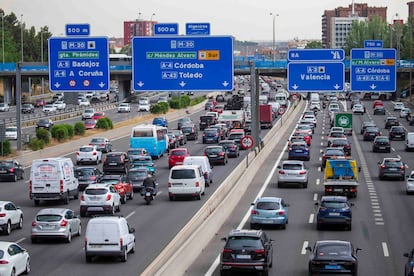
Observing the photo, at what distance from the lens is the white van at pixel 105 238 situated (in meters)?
29.9

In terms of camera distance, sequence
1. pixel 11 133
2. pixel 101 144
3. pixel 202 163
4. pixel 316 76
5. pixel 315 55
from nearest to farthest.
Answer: pixel 316 76 → pixel 315 55 → pixel 202 163 → pixel 101 144 → pixel 11 133

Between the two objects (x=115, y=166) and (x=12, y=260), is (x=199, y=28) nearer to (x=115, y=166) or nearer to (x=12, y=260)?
(x=115, y=166)

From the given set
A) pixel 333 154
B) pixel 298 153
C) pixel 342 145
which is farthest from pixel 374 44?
pixel 342 145

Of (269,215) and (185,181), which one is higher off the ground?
(185,181)

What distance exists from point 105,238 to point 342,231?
11.5m

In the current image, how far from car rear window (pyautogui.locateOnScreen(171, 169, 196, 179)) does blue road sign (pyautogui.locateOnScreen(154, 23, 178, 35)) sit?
10602 mm

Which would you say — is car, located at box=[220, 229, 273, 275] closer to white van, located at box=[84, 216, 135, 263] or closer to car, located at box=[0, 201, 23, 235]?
white van, located at box=[84, 216, 135, 263]

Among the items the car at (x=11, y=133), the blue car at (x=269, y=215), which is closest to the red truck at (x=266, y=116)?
the car at (x=11, y=133)

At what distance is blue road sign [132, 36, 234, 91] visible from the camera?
41812 millimetres

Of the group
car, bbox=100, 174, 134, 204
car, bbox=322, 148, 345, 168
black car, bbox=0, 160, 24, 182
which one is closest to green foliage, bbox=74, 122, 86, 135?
black car, bbox=0, 160, 24, 182

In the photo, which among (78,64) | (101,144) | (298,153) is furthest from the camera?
(101,144)

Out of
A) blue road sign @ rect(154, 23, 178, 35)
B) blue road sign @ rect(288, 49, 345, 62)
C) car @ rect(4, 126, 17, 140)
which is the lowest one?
car @ rect(4, 126, 17, 140)

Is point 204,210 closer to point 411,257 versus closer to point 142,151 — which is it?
point 411,257

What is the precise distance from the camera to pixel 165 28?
5538 centimetres
